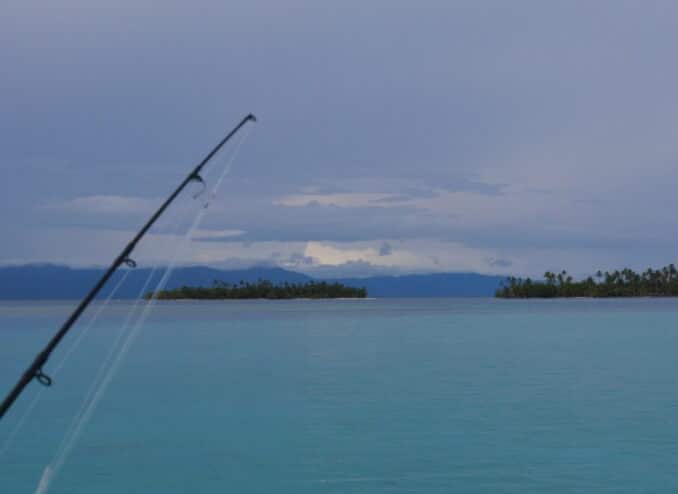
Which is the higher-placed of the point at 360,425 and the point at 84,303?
the point at 84,303

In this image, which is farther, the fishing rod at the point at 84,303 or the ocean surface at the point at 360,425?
the ocean surface at the point at 360,425

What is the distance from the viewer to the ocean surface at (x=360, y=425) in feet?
55.2

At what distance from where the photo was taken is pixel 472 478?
16.8m

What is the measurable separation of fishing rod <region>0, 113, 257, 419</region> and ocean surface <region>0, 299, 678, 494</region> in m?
8.83

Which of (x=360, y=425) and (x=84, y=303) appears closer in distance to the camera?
(x=84, y=303)

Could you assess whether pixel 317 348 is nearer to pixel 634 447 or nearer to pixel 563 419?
pixel 563 419

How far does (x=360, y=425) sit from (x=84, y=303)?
53.9ft

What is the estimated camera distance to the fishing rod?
21.6 feet

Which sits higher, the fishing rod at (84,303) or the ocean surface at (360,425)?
the fishing rod at (84,303)

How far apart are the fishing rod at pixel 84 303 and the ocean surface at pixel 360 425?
8.83 meters

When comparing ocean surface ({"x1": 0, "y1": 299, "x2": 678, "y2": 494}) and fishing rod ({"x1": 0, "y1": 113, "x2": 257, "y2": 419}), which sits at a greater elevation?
fishing rod ({"x1": 0, "y1": 113, "x2": 257, "y2": 419})

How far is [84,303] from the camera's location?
7.20 meters

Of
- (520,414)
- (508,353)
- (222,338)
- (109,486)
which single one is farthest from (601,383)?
(222,338)

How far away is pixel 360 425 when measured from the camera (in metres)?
22.9
